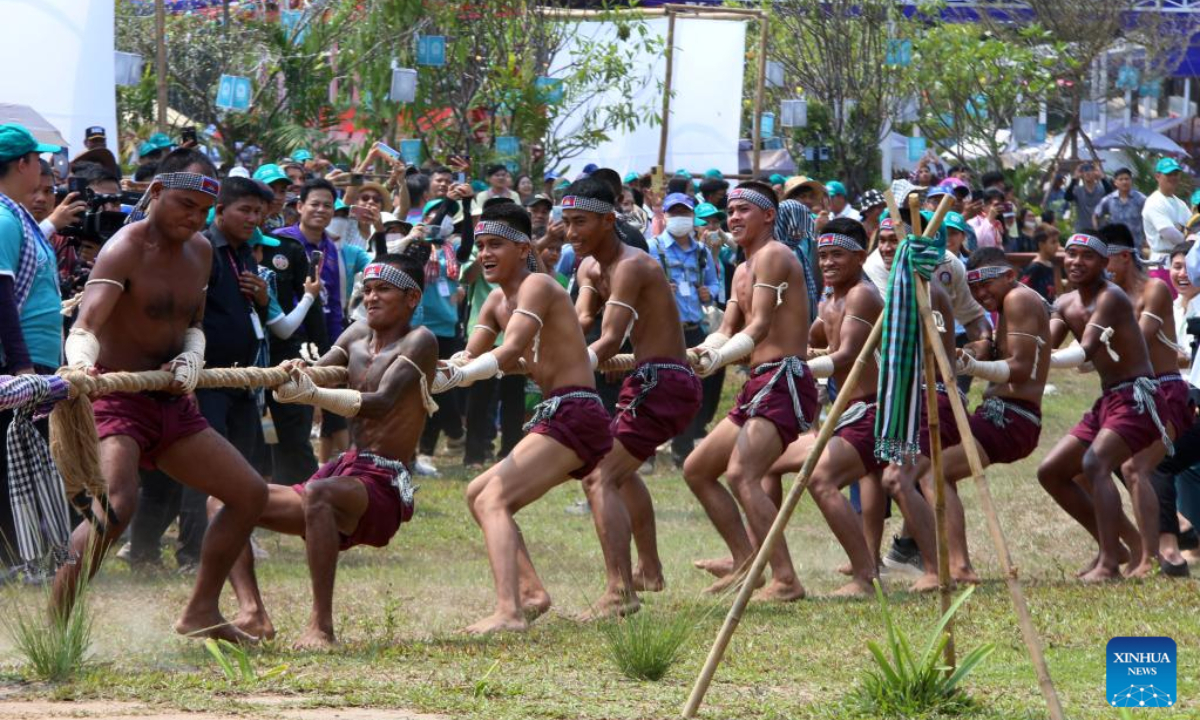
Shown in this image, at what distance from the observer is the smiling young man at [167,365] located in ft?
22.2

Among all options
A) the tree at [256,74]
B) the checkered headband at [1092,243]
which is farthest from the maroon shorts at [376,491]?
the tree at [256,74]

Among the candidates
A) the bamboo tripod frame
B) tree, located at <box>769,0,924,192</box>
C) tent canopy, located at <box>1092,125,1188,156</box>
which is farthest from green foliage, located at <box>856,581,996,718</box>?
tent canopy, located at <box>1092,125,1188,156</box>

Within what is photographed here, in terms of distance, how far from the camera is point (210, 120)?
62.6 ft

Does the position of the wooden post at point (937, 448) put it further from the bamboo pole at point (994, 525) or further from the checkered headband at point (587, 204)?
the checkered headband at point (587, 204)

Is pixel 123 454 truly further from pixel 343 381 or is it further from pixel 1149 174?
pixel 1149 174

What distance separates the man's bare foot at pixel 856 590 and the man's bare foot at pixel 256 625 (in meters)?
3.07

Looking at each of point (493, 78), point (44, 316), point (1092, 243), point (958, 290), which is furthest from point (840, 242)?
point (493, 78)

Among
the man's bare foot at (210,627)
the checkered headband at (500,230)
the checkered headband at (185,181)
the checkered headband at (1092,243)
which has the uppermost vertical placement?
the checkered headband at (185,181)

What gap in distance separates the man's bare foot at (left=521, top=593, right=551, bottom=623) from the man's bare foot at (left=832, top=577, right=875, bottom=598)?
1.71 meters

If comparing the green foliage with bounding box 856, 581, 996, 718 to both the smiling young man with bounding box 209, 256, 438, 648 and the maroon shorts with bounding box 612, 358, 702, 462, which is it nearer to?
the smiling young man with bounding box 209, 256, 438, 648

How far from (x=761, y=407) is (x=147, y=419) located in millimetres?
3243

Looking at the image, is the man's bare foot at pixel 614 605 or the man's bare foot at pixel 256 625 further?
the man's bare foot at pixel 614 605

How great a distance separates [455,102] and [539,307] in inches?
426

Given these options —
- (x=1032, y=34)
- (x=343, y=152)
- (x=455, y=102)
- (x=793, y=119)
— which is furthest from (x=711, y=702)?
(x=1032, y=34)
